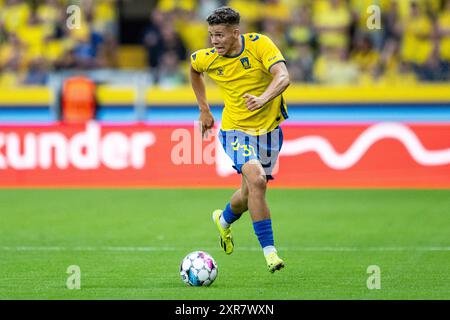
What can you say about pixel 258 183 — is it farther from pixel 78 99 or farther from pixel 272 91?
pixel 78 99

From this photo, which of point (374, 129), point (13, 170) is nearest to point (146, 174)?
point (13, 170)

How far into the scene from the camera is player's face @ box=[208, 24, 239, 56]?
882 centimetres

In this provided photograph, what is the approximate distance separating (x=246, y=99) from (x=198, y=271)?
1.46 m

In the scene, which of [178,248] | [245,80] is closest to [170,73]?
[178,248]

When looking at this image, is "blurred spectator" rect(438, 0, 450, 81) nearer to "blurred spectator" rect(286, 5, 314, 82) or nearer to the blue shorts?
"blurred spectator" rect(286, 5, 314, 82)

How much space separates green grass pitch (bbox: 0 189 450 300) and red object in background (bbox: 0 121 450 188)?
303mm

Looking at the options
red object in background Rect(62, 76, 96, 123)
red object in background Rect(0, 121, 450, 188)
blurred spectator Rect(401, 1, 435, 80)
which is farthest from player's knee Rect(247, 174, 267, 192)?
blurred spectator Rect(401, 1, 435, 80)

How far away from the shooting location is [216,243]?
11344mm

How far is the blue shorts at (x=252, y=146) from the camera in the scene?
9.04m

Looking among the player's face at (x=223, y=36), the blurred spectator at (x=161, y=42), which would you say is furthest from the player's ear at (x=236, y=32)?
the blurred spectator at (x=161, y=42)

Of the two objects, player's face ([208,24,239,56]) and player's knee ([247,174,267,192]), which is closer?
player's knee ([247,174,267,192])

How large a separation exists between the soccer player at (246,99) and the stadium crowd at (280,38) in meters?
10.1

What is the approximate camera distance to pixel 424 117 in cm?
1891
